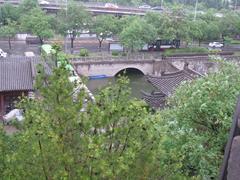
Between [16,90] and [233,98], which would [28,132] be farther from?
[16,90]

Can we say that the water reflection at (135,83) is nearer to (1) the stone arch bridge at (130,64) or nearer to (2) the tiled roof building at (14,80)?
(1) the stone arch bridge at (130,64)

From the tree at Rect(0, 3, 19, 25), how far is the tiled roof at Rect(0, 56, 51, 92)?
29627mm

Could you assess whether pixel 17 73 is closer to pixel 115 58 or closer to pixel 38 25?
pixel 115 58

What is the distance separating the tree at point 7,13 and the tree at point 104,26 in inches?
484

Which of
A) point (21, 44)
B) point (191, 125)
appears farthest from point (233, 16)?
point (191, 125)

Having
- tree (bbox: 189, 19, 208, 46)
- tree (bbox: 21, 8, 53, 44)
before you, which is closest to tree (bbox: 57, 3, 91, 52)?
tree (bbox: 21, 8, 53, 44)

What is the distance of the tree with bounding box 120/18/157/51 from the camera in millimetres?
42625

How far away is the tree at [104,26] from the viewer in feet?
150

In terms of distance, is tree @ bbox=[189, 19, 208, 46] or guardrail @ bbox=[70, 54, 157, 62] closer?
guardrail @ bbox=[70, 54, 157, 62]

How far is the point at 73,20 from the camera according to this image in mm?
45469

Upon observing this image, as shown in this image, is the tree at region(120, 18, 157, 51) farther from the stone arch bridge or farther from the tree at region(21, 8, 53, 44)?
the tree at region(21, 8, 53, 44)

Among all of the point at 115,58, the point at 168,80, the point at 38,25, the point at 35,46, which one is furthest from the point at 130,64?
the point at 168,80

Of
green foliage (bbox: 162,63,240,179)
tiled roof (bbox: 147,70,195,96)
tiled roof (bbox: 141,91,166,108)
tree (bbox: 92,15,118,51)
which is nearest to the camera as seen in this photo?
green foliage (bbox: 162,63,240,179)

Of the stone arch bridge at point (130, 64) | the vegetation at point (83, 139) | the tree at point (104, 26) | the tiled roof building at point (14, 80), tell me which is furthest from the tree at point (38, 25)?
the vegetation at point (83, 139)
